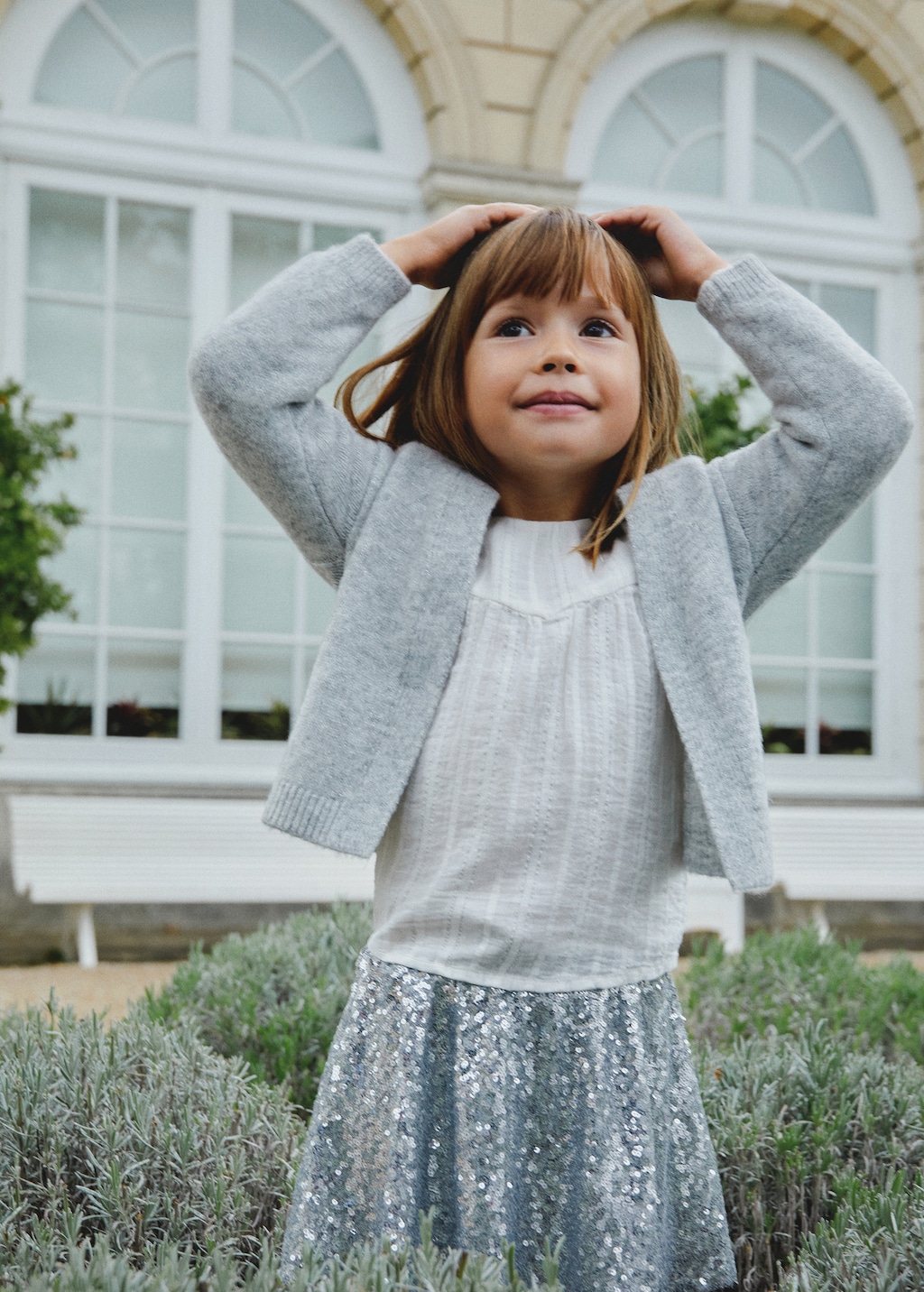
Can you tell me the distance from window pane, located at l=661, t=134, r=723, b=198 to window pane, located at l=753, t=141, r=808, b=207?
0.66 ft

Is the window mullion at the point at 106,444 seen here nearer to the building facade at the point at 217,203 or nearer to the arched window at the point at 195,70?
the building facade at the point at 217,203

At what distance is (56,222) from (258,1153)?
4715mm

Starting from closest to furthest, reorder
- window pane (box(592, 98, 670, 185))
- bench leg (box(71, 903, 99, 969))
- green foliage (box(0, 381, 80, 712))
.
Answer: green foliage (box(0, 381, 80, 712)) → bench leg (box(71, 903, 99, 969)) → window pane (box(592, 98, 670, 185))

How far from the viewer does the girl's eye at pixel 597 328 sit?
59.2 inches

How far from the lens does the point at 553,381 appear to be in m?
1.45

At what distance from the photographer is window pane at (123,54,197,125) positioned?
5633 millimetres

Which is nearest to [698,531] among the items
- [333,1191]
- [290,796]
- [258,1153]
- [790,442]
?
[790,442]

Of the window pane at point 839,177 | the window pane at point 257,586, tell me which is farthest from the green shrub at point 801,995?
the window pane at point 839,177

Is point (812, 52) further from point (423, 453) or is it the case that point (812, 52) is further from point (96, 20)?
point (423, 453)

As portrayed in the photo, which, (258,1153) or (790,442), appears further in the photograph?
(258,1153)

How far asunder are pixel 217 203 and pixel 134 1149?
4.74 m

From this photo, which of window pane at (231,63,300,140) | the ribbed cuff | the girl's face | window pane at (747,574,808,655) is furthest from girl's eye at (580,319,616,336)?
window pane at (747,574,808,655)

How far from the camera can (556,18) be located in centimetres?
587

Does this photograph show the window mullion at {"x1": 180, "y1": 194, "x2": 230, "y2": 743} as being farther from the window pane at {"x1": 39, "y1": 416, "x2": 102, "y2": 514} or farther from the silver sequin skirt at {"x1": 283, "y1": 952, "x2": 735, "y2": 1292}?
the silver sequin skirt at {"x1": 283, "y1": 952, "x2": 735, "y2": 1292}
